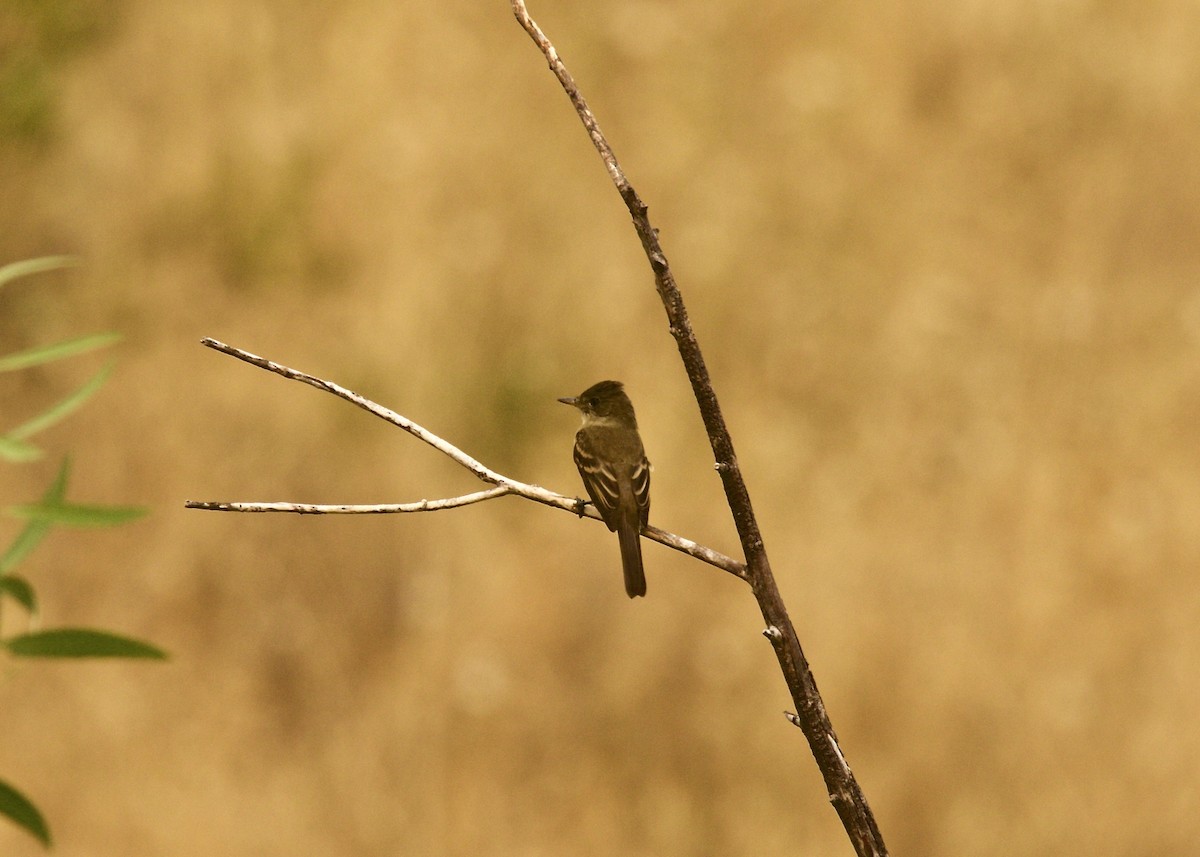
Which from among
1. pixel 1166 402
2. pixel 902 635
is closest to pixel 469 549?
pixel 902 635

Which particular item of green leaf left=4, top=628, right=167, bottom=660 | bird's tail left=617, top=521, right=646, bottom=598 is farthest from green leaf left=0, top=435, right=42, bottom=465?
bird's tail left=617, top=521, right=646, bottom=598

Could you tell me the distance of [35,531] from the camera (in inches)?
48.6

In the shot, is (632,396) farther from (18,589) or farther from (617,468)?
(18,589)

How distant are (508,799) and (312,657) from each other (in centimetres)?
167

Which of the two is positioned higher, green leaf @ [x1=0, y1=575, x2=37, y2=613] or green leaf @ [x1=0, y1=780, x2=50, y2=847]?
green leaf @ [x1=0, y1=575, x2=37, y2=613]

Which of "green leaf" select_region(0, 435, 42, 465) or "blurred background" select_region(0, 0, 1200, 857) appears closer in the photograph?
"green leaf" select_region(0, 435, 42, 465)

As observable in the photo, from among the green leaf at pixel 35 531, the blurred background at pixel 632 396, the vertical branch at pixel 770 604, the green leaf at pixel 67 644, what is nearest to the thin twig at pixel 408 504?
the vertical branch at pixel 770 604

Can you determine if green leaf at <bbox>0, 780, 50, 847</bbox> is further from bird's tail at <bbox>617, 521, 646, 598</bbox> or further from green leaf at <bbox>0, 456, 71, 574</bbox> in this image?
bird's tail at <bbox>617, 521, 646, 598</bbox>

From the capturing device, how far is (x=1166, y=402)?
938 centimetres

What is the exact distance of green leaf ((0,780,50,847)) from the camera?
1.08 m

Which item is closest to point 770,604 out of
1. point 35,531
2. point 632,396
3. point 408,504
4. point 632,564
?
point 408,504

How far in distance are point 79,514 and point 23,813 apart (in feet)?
0.85

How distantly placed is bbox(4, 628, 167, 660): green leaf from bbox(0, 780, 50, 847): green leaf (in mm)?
121

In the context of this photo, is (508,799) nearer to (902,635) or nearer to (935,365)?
(902,635)
